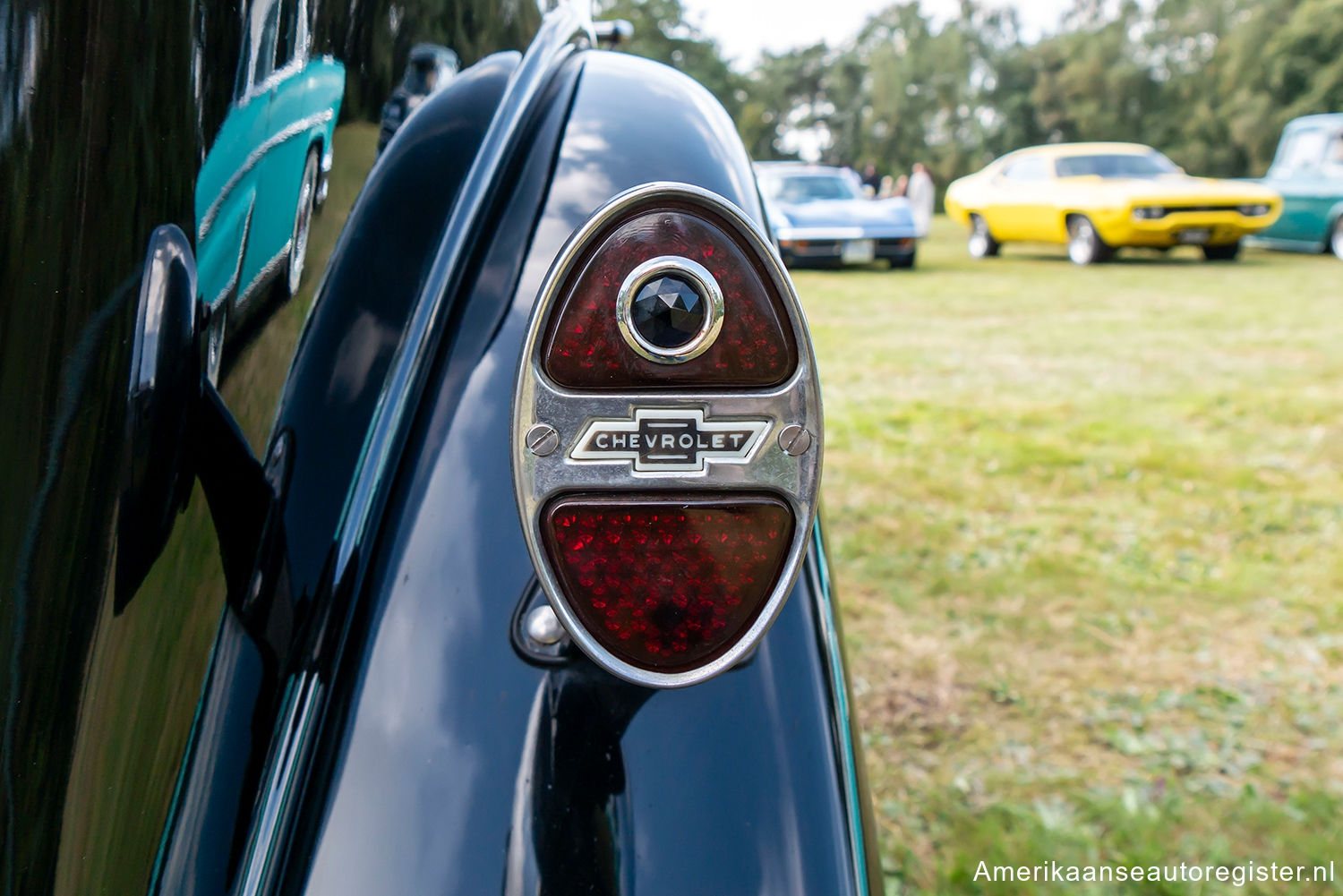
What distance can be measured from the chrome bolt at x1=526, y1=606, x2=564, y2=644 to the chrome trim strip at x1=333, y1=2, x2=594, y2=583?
0.58 ft

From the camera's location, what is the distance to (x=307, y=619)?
2.94 ft

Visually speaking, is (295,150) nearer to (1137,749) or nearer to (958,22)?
(1137,749)

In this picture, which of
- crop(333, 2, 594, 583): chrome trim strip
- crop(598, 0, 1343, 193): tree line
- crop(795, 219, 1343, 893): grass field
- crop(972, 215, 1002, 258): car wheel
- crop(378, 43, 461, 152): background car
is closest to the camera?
crop(333, 2, 594, 583): chrome trim strip

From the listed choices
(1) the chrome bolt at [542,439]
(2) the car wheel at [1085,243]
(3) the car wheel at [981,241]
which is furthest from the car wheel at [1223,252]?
(1) the chrome bolt at [542,439]

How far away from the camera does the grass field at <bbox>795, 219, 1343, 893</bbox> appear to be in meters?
2.20

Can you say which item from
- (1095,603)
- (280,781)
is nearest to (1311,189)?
(1095,603)

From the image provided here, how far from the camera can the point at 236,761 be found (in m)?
0.84

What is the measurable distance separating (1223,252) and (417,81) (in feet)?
45.5

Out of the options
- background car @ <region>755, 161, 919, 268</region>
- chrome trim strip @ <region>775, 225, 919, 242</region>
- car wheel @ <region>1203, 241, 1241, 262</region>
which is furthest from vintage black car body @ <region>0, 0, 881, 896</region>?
car wheel @ <region>1203, 241, 1241, 262</region>

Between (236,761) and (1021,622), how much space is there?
2626 millimetres

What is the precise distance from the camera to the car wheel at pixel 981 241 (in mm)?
14438

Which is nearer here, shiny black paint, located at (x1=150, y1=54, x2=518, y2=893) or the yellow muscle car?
shiny black paint, located at (x1=150, y1=54, x2=518, y2=893)

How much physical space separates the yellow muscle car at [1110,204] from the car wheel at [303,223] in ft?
40.9

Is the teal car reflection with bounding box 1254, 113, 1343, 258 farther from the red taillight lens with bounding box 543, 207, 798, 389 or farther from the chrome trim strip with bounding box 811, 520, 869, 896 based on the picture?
the red taillight lens with bounding box 543, 207, 798, 389
